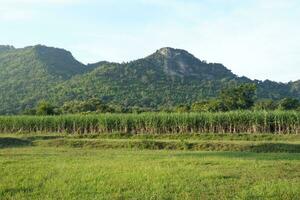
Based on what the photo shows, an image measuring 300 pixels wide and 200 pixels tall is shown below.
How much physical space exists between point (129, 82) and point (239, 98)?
130ft

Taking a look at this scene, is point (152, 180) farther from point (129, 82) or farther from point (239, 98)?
point (129, 82)

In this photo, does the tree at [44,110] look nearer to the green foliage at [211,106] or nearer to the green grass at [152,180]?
the green foliage at [211,106]

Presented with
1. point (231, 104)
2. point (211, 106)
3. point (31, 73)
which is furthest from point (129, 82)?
point (211, 106)

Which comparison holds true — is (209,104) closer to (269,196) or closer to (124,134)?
(124,134)

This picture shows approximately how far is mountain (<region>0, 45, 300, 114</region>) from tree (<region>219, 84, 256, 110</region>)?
85.8 ft

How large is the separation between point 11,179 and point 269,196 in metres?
7.95

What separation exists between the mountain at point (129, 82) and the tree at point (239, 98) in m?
26.1

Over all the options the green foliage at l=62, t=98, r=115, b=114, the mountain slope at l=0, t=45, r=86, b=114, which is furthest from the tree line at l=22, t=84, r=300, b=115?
the mountain slope at l=0, t=45, r=86, b=114

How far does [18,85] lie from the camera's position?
369ft

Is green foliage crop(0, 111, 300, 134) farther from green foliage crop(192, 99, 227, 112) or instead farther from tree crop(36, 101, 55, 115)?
green foliage crop(192, 99, 227, 112)

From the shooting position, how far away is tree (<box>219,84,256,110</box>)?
227 feet

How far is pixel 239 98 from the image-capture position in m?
70.2

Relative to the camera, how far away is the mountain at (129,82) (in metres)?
99.7

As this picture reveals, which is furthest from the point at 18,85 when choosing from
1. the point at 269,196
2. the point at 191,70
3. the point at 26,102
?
the point at 269,196
